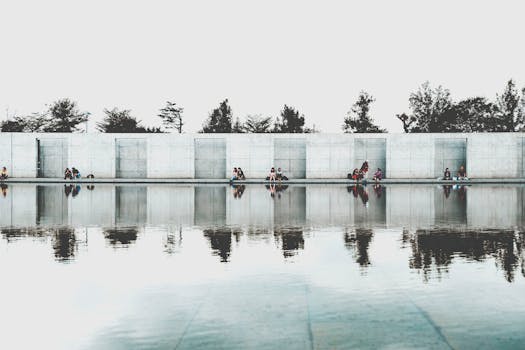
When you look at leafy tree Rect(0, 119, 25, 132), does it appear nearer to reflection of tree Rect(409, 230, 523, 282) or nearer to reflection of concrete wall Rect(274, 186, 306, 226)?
reflection of concrete wall Rect(274, 186, 306, 226)

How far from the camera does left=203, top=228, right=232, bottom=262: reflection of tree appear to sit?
9906 mm

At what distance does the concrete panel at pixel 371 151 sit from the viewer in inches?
1896

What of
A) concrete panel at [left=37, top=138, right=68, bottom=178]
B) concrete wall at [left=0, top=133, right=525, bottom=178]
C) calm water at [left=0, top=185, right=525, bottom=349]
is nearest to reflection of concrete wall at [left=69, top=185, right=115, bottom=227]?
calm water at [left=0, top=185, right=525, bottom=349]

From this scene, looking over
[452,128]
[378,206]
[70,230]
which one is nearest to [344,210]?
[378,206]

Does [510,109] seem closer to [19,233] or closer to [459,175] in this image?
[459,175]

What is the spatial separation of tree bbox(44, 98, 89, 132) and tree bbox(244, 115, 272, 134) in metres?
26.4

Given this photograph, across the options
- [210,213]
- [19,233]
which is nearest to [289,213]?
[210,213]

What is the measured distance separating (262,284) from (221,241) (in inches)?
164

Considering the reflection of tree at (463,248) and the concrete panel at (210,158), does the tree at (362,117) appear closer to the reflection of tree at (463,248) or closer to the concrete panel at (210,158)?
the concrete panel at (210,158)

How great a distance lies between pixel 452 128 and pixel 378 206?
7624 cm

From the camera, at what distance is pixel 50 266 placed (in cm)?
867

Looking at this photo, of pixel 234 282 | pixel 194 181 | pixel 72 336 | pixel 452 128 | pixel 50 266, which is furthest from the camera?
pixel 452 128

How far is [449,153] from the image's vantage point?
48094 mm

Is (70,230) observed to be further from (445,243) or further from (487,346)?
(487,346)
